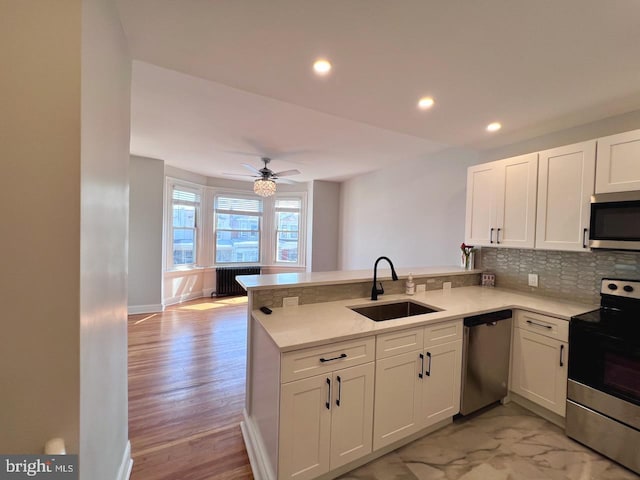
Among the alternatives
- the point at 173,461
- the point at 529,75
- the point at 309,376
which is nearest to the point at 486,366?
the point at 309,376

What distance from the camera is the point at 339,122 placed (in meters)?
2.92

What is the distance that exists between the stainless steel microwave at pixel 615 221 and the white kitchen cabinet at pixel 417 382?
1244 mm

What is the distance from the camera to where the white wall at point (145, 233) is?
458cm

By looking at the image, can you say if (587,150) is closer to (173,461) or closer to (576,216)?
(576,216)

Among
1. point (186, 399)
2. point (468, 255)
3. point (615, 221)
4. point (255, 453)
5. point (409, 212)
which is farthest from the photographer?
point (409, 212)

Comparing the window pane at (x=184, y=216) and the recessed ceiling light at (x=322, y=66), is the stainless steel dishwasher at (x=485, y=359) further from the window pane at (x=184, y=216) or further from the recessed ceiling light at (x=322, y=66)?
the window pane at (x=184, y=216)

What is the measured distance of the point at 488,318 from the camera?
7.18 feet

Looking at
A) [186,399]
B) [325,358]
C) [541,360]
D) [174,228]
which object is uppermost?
[174,228]

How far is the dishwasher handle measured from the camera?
2.11 m

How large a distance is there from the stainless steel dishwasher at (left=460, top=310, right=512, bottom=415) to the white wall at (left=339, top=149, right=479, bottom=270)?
1555mm

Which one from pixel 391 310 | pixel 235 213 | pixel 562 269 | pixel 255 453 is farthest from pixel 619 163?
pixel 235 213

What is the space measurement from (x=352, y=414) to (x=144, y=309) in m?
4.59

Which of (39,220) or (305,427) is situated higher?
(39,220)

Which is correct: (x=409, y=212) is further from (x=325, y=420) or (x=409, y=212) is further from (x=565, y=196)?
(x=325, y=420)
